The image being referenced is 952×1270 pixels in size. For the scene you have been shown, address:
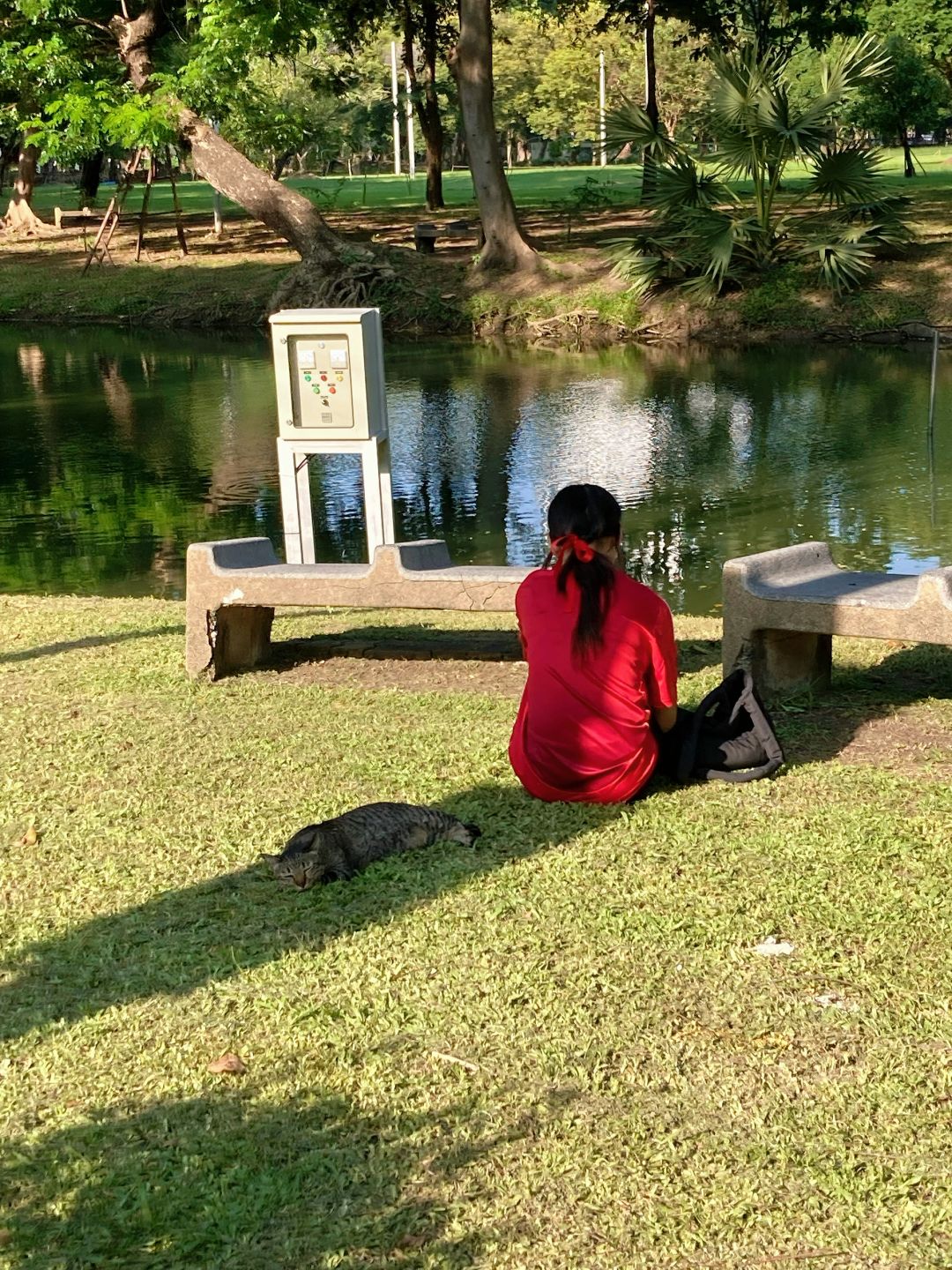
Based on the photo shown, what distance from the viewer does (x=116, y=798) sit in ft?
18.9

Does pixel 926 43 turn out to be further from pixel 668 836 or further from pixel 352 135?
pixel 668 836

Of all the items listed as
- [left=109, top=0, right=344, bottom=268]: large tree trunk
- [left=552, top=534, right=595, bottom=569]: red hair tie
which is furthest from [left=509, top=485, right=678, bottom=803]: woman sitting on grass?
[left=109, top=0, right=344, bottom=268]: large tree trunk

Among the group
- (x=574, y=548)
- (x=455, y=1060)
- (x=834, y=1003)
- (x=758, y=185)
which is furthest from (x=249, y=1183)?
(x=758, y=185)

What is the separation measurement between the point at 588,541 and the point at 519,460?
34.6 feet

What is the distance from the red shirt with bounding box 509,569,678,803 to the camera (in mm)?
5164

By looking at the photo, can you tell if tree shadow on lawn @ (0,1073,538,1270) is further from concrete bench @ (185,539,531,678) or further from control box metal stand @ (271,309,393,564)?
control box metal stand @ (271,309,393,564)

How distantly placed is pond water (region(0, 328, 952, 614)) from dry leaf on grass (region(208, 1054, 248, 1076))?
270 inches

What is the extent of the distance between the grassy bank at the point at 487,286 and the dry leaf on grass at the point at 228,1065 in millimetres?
22056

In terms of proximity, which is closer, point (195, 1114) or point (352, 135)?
point (195, 1114)

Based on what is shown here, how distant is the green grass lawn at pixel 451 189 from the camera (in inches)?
1813

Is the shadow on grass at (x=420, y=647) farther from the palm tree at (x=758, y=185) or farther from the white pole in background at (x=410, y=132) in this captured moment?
the white pole in background at (x=410, y=132)

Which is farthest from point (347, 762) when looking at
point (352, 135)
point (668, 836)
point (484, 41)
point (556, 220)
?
point (352, 135)

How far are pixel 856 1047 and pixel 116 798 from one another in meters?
2.96

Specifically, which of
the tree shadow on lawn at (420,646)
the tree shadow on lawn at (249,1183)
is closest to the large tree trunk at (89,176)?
the tree shadow on lawn at (420,646)
